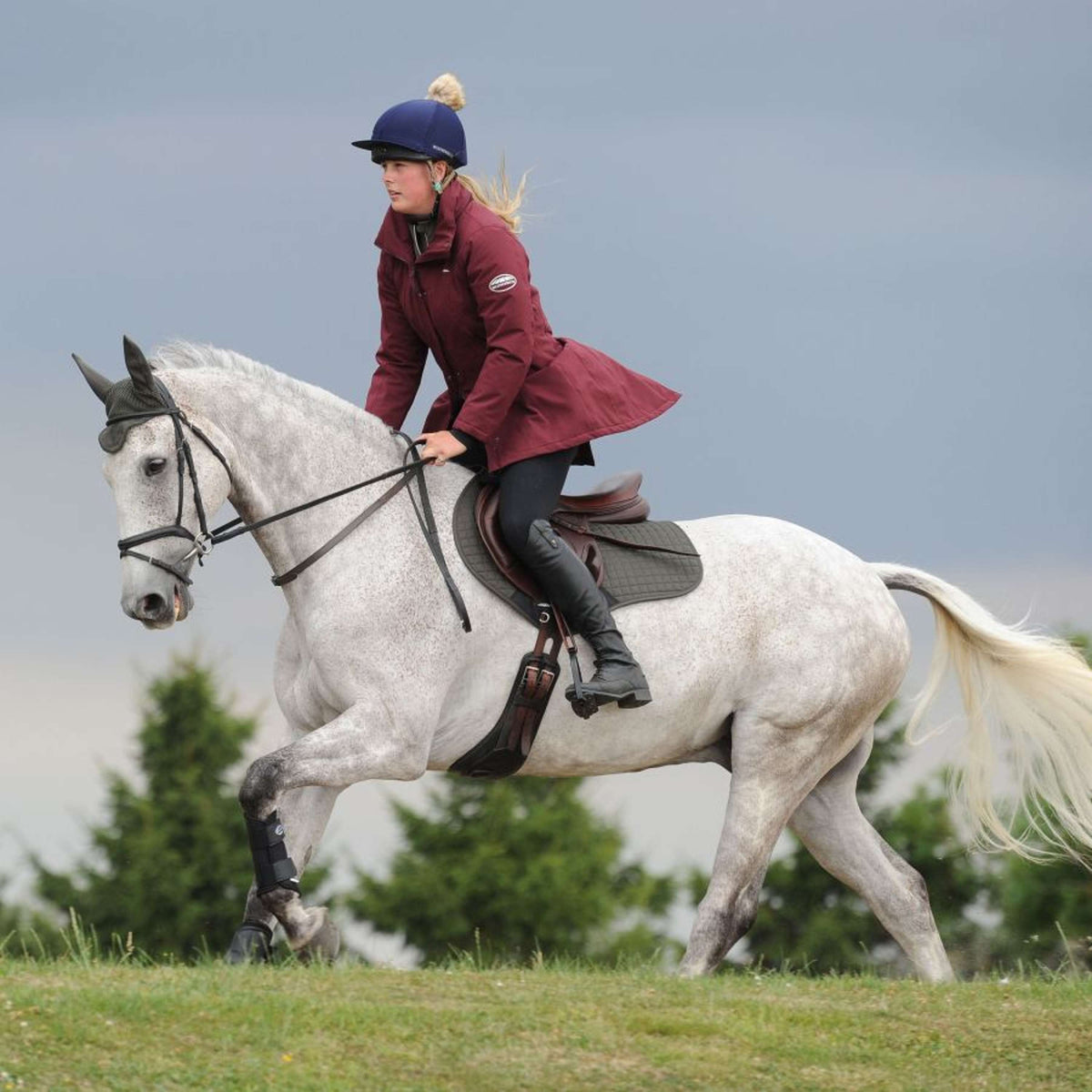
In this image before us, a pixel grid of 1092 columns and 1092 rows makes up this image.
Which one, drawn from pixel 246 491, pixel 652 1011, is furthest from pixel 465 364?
pixel 652 1011

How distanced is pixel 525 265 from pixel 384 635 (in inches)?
73.2

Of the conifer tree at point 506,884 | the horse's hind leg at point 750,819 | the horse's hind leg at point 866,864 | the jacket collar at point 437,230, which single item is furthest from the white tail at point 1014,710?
the conifer tree at point 506,884

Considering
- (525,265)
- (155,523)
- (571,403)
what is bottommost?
(155,523)

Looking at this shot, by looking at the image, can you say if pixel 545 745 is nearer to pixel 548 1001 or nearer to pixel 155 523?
pixel 548 1001

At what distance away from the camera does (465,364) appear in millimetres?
8484

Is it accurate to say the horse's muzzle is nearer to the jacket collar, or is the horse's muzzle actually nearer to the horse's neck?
the horse's neck

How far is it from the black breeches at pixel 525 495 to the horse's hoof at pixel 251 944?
2.14m

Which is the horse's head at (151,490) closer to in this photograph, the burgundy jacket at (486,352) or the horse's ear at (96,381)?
the horse's ear at (96,381)

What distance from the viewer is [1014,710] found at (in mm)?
9930

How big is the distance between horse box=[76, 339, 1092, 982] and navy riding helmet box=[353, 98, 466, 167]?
117 cm

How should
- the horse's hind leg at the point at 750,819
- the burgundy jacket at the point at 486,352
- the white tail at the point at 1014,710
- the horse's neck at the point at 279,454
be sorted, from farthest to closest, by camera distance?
the white tail at the point at 1014,710 → the horse's hind leg at the point at 750,819 → the burgundy jacket at the point at 486,352 → the horse's neck at the point at 279,454

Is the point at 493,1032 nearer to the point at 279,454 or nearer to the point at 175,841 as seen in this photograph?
the point at 279,454

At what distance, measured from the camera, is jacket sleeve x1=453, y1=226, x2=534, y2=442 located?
26.3 feet

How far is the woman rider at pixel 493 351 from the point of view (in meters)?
8.08
